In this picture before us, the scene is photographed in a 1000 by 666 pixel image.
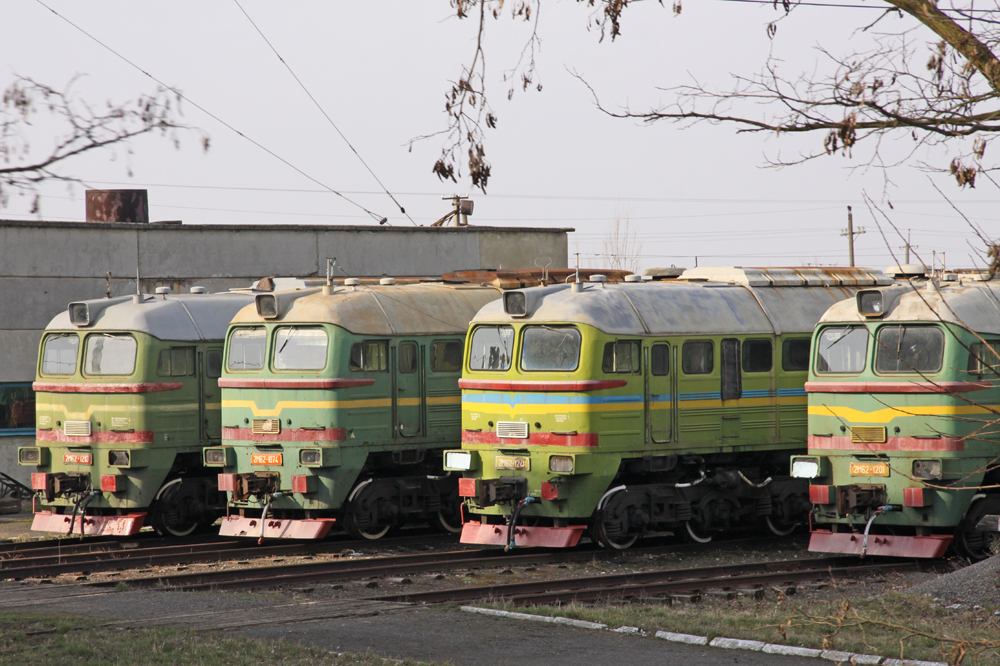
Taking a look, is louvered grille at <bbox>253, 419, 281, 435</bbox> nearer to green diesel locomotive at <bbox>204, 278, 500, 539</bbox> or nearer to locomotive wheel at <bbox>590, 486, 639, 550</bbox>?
green diesel locomotive at <bbox>204, 278, 500, 539</bbox>

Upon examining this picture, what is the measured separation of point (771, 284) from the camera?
17031 millimetres

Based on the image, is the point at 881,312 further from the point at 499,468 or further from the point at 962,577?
the point at 499,468

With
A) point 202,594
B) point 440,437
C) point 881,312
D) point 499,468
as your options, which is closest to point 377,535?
point 440,437

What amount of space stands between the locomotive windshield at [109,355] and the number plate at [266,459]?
7.30ft

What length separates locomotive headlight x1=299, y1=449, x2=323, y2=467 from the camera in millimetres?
15602

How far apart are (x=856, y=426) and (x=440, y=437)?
538 centimetres

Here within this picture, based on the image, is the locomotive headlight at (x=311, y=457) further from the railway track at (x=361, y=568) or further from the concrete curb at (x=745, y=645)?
the concrete curb at (x=745, y=645)

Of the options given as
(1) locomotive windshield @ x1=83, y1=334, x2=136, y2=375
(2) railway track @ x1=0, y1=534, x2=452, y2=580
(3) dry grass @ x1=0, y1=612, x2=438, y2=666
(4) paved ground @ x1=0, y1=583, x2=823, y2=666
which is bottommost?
(2) railway track @ x1=0, y1=534, x2=452, y2=580

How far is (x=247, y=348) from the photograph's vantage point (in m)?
16.5

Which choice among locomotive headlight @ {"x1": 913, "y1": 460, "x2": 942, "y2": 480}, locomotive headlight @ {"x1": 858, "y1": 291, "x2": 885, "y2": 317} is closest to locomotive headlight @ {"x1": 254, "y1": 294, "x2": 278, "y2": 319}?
locomotive headlight @ {"x1": 858, "y1": 291, "x2": 885, "y2": 317}

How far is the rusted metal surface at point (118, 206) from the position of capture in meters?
27.4

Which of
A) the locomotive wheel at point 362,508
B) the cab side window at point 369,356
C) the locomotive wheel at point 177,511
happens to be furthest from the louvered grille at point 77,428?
the cab side window at point 369,356

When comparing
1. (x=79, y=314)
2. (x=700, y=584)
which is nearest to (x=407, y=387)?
(x=79, y=314)

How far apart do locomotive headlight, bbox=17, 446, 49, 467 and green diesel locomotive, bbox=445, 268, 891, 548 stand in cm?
597
